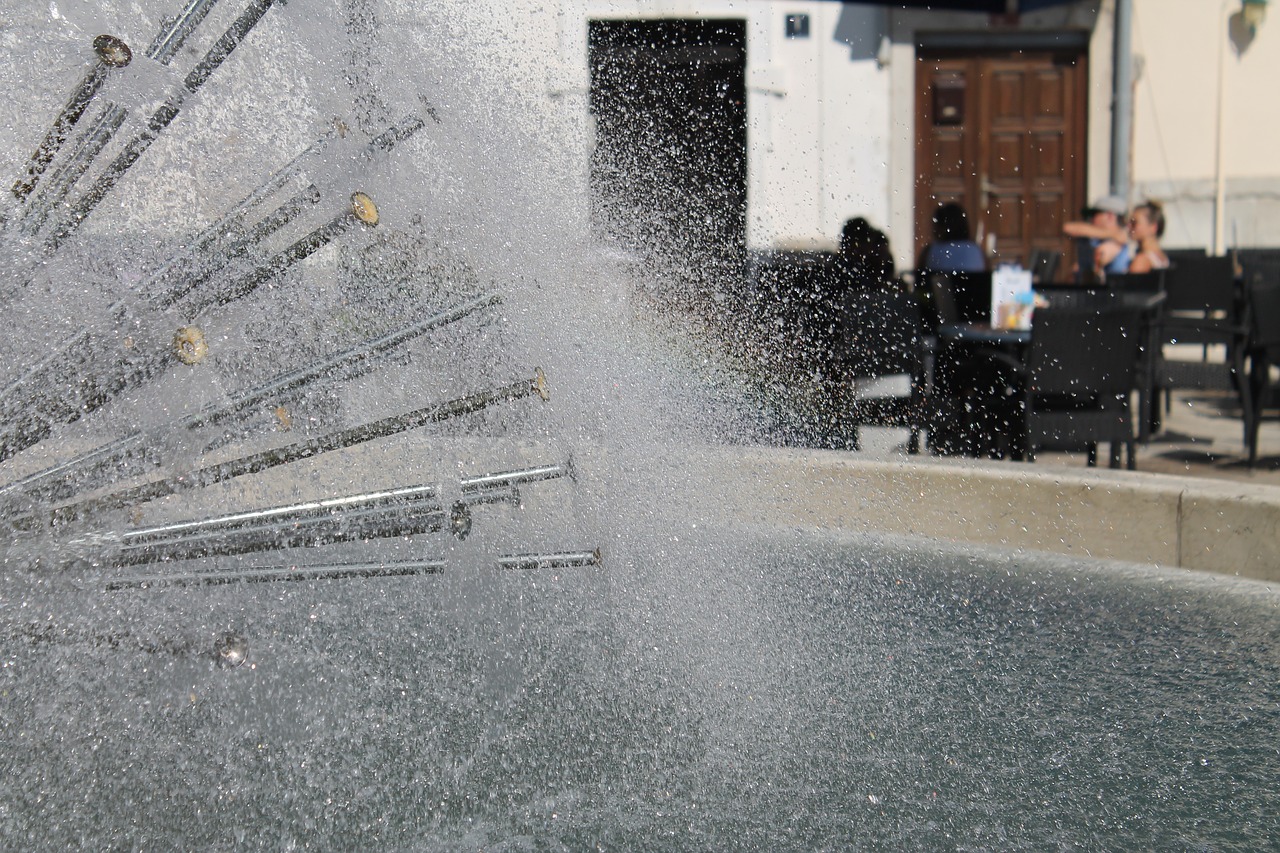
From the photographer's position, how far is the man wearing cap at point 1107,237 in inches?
370

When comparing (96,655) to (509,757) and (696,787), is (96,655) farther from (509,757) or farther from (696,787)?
(696,787)

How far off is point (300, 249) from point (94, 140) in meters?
0.43

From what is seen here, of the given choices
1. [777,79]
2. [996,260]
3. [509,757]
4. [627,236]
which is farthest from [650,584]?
[996,260]

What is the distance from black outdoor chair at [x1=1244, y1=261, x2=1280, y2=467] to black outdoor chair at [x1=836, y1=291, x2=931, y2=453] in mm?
1439

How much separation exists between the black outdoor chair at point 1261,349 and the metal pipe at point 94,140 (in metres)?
4.93

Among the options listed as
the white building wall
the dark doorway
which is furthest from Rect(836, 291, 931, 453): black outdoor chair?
the white building wall

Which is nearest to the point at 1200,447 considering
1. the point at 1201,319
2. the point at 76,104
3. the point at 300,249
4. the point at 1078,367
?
the point at 1201,319

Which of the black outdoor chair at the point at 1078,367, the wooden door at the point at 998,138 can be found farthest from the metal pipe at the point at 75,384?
the wooden door at the point at 998,138

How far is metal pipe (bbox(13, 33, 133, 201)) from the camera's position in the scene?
89.4 inches

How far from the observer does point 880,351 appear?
6102 mm

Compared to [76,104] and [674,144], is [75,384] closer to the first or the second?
[76,104]

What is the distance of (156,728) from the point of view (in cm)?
277

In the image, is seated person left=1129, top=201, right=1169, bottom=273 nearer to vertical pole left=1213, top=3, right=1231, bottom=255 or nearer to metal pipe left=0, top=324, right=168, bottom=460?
vertical pole left=1213, top=3, right=1231, bottom=255

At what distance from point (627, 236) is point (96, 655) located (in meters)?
2.51
